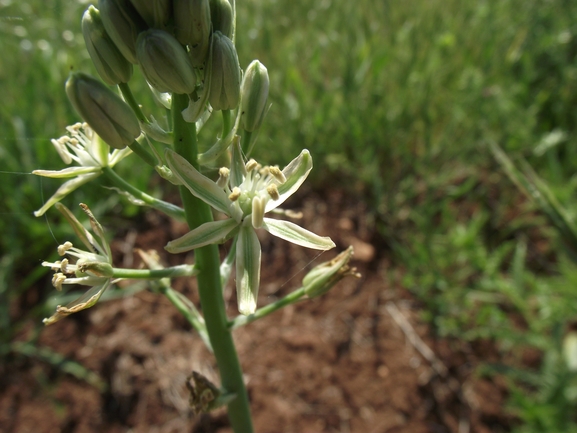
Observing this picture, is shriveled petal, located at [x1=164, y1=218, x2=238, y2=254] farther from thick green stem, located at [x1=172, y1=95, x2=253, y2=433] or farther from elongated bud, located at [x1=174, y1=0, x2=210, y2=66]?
elongated bud, located at [x1=174, y1=0, x2=210, y2=66]

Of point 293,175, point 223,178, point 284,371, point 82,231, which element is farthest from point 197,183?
point 284,371

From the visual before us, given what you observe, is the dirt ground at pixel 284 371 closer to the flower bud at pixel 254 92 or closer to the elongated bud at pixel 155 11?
the flower bud at pixel 254 92

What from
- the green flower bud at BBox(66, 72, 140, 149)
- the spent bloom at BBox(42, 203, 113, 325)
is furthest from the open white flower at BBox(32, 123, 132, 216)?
the green flower bud at BBox(66, 72, 140, 149)

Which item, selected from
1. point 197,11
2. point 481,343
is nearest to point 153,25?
point 197,11

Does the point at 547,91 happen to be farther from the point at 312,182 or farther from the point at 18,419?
the point at 18,419

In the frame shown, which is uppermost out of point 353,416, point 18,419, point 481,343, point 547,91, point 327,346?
point 18,419

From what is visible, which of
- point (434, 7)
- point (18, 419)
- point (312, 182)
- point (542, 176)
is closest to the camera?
point (18, 419)

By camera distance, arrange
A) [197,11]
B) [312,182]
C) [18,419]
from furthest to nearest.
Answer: [312,182] < [18,419] < [197,11]

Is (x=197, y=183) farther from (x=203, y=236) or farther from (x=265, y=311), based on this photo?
(x=265, y=311)
